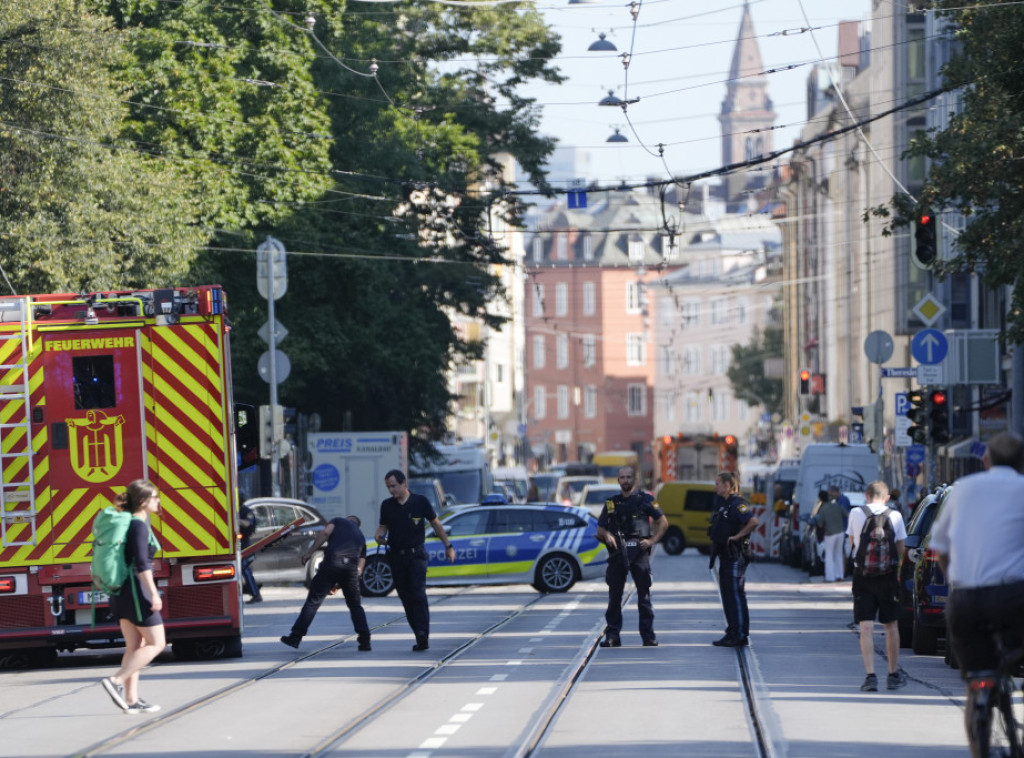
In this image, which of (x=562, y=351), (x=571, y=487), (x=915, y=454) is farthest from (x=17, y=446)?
(x=562, y=351)

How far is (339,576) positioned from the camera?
19453 mm

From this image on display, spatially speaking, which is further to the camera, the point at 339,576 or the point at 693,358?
the point at 693,358

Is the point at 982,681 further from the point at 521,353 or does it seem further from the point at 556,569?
the point at 521,353

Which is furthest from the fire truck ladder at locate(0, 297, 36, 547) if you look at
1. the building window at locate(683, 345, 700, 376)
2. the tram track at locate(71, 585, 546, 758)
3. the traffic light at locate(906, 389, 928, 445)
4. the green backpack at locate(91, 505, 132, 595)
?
the building window at locate(683, 345, 700, 376)

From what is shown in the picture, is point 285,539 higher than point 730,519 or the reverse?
the reverse

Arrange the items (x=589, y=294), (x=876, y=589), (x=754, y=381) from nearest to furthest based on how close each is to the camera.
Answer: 1. (x=876, y=589)
2. (x=754, y=381)
3. (x=589, y=294)

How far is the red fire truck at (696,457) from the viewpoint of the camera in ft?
206

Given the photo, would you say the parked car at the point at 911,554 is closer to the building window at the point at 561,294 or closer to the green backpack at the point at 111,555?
the green backpack at the point at 111,555

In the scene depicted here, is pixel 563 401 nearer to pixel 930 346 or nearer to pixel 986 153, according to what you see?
pixel 930 346

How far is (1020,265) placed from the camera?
23453mm

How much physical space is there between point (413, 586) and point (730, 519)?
3.06m

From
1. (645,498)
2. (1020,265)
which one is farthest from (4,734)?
(1020,265)

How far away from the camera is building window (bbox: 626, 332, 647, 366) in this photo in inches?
5157

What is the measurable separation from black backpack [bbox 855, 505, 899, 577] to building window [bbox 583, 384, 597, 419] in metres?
118
